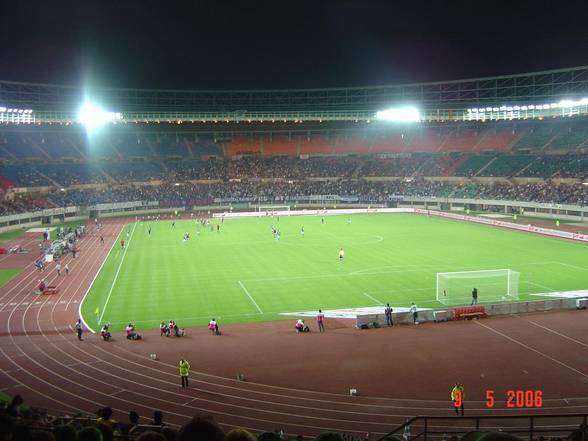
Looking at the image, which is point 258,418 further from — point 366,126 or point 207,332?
point 366,126

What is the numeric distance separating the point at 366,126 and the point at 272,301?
8289 centimetres

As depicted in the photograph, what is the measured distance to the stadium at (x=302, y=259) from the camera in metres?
17.8

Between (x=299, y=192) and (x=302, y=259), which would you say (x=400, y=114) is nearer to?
(x=299, y=192)

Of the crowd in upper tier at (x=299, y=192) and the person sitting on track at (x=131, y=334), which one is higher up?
the crowd in upper tier at (x=299, y=192)

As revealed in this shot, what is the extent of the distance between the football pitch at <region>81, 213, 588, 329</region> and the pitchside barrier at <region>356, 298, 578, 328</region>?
292 cm

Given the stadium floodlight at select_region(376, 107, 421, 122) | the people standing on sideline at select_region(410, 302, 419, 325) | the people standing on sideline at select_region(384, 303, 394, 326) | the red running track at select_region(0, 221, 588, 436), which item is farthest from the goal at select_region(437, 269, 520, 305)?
the stadium floodlight at select_region(376, 107, 421, 122)

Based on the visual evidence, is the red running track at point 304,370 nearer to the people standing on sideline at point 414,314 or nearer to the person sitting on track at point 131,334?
the person sitting on track at point 131,334

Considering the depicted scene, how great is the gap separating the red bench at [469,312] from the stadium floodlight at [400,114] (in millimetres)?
69851

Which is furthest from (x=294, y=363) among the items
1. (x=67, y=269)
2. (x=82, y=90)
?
(x=82, y=90)

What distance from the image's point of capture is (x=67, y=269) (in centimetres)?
4003

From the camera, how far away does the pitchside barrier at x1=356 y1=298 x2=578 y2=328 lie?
2617 cm

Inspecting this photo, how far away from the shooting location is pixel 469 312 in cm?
2739

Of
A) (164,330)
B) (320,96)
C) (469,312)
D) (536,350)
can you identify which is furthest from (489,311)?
(320,96)

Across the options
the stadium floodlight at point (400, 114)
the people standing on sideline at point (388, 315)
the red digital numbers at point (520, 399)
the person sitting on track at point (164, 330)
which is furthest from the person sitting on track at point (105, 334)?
the stadium floodlight at point (400, 114)
